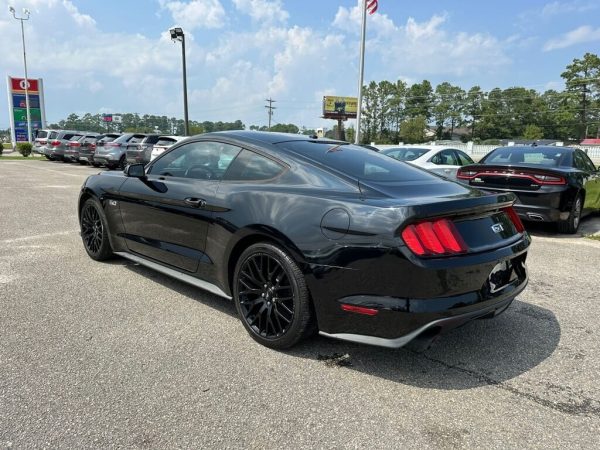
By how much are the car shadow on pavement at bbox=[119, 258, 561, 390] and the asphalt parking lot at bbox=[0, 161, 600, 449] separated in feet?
0.04

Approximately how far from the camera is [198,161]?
4.06 m

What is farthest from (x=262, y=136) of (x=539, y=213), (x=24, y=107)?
(x=24, y=107)

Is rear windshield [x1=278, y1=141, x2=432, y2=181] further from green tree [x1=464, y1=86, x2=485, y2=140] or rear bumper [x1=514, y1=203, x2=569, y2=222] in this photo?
green tree [x1=464, y1=86, x2=485, y2=140]

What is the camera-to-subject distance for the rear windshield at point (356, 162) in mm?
3367

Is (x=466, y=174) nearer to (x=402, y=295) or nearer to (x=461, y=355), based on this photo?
(x=461, y=355)

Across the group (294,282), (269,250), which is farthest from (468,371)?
(269,250)

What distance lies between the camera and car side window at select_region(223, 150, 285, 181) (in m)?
3.46

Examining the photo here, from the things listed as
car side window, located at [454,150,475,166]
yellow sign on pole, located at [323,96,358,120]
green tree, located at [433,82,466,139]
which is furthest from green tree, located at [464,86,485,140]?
car side window, located at [454,150,475,166]

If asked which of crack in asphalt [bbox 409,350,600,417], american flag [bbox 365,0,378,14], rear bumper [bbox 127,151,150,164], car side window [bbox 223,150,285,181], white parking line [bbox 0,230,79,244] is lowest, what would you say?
crack in asphalt [bbox 409,350,600,417]

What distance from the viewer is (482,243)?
9.55ft

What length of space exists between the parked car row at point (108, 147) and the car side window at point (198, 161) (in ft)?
37.5

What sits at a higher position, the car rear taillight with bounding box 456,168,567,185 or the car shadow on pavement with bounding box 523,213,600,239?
the car rear taillight with bounding box 456,168,567,185

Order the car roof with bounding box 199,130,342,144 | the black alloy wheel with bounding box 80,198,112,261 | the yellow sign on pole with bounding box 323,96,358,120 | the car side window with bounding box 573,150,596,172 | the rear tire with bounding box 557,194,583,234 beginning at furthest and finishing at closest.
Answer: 1. the yellow sign on pole with bounding box 323,96,358,120
2. the car side window with bounding box 573,150,596,172
3. the rear tire with bounding box 557,194,583,234
4. the black alloy wheel with bounding box 80,198,112,261
5. the car roof with bounding box 199,130,342,144

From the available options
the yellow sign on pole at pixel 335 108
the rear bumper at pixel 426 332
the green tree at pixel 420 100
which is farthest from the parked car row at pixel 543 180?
the green tree at pixel 420 100
